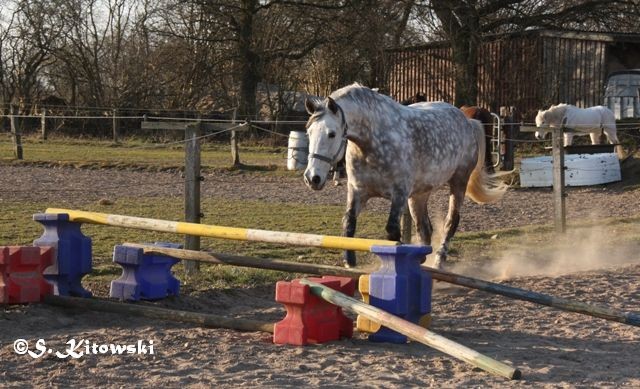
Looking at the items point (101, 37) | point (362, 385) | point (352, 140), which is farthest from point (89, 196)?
point (101, 37)

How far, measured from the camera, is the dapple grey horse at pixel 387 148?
707 cm

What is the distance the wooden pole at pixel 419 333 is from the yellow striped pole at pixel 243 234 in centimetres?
41

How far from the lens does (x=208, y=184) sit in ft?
63.4

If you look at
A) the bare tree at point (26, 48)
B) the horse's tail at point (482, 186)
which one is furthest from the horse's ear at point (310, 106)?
the bare tree at point (26, 48)

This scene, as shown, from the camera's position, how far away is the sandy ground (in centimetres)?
496

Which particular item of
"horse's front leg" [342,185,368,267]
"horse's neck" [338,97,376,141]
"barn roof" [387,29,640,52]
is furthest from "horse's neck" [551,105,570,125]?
"horse's neck" [338,97,376,141]

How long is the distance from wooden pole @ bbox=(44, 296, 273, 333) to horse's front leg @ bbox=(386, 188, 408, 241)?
2.06 meters

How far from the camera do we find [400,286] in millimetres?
5918

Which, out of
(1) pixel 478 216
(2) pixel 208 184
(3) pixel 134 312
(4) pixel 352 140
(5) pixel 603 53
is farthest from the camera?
(5) pixel 603 53

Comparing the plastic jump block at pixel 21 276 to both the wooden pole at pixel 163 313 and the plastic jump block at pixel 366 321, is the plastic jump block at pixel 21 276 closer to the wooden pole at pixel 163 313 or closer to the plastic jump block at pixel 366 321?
the wooden pole at pixel 163 313

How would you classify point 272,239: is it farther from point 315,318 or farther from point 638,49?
point 638,49

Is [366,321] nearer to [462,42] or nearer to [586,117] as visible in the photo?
[586,117]

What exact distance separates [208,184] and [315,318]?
13641 millimetres

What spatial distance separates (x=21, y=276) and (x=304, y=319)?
2.44 meters
